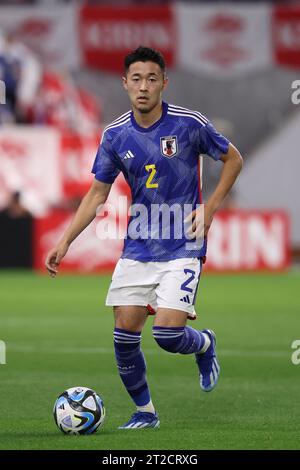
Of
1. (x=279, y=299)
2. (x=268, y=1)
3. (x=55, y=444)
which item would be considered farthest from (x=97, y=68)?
(x=55, y=444)

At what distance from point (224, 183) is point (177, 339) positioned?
1.00 meters

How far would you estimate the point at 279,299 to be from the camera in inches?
739

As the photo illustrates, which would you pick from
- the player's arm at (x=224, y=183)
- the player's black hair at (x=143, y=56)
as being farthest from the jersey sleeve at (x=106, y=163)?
the player's arm at (x=224, y=183)

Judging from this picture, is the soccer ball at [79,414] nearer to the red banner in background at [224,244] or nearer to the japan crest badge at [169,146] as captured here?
the japan crest badge at [169,146]

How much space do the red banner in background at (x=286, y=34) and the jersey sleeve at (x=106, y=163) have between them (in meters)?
19.7

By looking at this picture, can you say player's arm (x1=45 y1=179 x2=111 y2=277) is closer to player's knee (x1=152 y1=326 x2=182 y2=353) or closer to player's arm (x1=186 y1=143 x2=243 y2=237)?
player's arm (x1=186 y1=143 x2=243 y2=237)

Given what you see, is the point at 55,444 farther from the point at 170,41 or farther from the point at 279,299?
the point at 170,41

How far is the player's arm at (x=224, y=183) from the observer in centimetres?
805

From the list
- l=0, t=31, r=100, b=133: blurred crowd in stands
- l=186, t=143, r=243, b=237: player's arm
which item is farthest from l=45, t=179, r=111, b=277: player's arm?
l=0, t=31, r=100, b=133: blurred crowd in stands

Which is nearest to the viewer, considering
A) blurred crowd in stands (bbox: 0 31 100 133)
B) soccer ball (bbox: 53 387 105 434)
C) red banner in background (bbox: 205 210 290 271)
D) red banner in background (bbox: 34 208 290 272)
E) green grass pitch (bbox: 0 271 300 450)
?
green grass pitch (bbox: 0 271 300 450)

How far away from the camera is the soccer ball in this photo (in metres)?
7.78

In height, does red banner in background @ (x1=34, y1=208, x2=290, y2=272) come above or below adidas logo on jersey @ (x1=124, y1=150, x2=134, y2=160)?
below

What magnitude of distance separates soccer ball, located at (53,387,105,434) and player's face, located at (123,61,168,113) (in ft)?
5.92

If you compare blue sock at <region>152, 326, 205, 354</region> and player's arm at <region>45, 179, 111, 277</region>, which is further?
player's arm at <region>45, 179, 111, 277</region>
